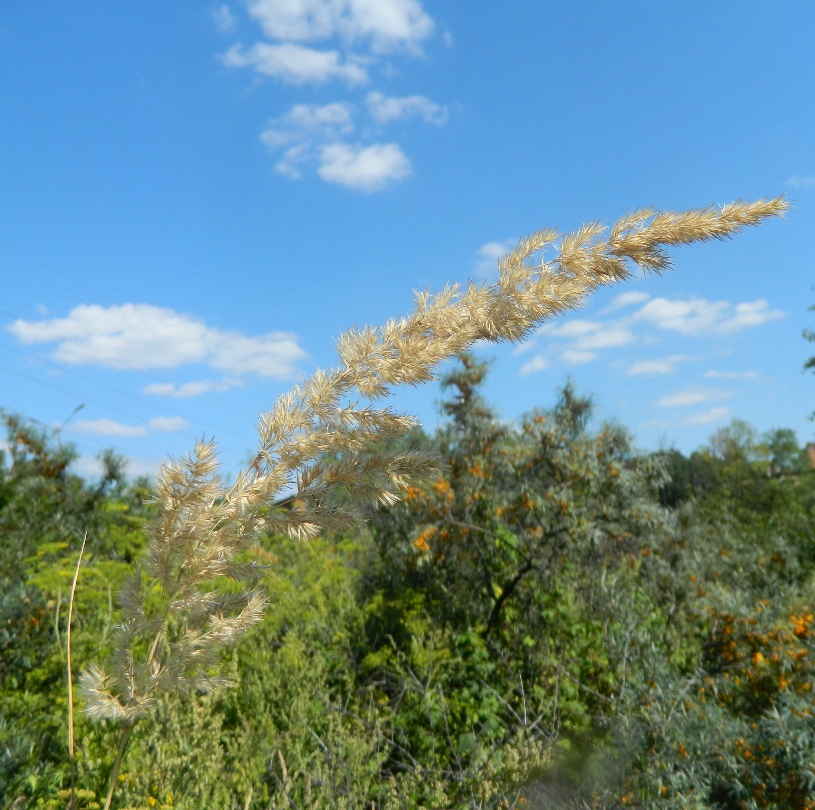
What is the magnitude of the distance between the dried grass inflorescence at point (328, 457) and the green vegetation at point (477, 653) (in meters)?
0.25

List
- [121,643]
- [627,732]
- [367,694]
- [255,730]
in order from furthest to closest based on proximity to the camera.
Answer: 1. [367,694]
2. [255,730]
3. [627,732]
4. [121,643]

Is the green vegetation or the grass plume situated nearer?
the grass plume

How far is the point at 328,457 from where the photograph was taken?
4.50 ft

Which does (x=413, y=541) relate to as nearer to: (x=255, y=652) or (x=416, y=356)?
(x=255, y=652)

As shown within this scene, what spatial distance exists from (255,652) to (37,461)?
5924 mm

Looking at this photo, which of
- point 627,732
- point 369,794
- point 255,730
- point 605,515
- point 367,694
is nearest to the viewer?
point 627,732

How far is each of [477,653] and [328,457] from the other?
12.5 feet

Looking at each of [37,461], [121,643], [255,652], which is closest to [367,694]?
[255,652]

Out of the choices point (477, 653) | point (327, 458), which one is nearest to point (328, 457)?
point (327, 458)

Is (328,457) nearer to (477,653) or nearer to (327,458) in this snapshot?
(327,458)

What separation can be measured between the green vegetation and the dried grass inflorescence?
248mm

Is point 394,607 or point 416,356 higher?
point 416,356

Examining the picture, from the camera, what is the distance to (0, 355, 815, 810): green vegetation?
114 inches

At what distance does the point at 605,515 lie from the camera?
626 cm
